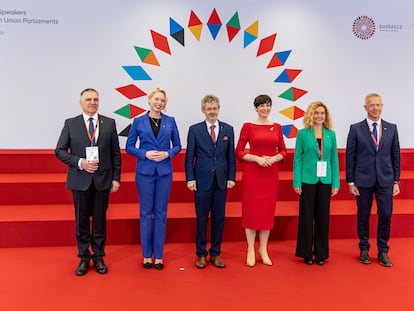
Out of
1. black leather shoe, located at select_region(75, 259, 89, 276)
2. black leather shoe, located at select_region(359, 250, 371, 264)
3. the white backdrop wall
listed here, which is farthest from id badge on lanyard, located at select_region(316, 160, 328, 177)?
the white backdrop wall

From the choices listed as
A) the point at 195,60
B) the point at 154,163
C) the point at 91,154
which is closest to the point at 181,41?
the point at 195,60

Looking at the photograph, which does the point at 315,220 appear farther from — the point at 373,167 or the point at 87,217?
the point at 87,217

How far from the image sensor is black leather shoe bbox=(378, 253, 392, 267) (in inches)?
127

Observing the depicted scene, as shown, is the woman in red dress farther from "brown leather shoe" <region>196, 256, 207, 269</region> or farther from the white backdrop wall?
the white backdrop wall

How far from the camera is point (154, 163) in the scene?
3.05 meters

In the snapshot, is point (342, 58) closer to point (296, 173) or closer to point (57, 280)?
point (296, 173)

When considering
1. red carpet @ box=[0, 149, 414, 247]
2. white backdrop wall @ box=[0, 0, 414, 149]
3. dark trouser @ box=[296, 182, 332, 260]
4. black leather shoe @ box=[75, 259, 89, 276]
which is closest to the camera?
black leather shoe @ box=[75, 259, 89, 276]

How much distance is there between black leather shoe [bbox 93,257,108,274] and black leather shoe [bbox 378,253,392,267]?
2339 mm

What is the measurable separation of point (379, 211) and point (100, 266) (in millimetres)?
2417

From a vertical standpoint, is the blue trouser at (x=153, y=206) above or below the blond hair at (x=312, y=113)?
below

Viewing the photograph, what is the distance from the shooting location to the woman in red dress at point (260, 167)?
3.12 meters

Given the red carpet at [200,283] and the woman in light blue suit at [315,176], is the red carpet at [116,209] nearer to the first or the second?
the red carpet at [200,283]

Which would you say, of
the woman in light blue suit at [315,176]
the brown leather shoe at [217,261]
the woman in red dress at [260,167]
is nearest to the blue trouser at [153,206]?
the brown leather shoe at [217,261]

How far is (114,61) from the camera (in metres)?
4.98
